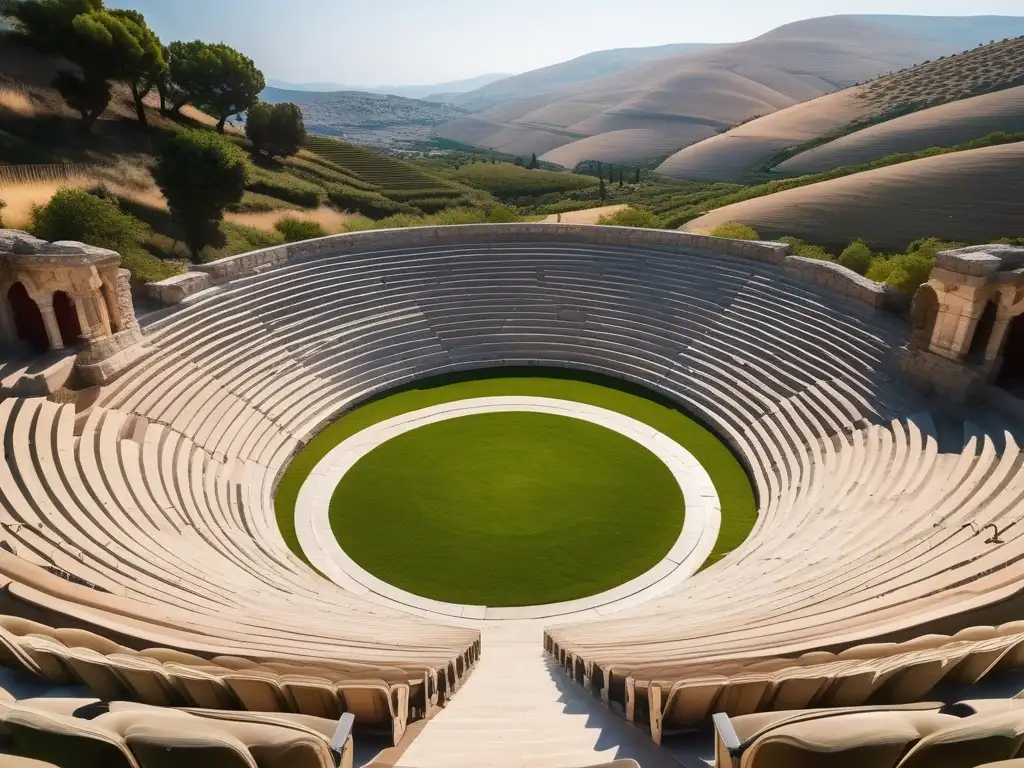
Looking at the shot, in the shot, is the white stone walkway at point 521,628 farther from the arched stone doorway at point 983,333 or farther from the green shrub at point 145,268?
the green shrub at point 145,268

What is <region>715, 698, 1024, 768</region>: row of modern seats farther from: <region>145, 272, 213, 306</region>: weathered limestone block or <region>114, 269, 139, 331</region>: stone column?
<region>145, 272, 213, 306</region>: weathered limestone block

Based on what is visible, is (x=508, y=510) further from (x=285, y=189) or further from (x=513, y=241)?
(x=285, y=189)

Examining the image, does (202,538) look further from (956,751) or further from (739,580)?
(956,751)

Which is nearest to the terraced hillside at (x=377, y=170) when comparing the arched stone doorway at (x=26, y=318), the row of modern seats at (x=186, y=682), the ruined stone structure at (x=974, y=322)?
the arched stone doorway at (x=26, y=318)

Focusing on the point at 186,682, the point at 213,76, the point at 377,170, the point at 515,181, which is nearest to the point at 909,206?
the point at 186,682

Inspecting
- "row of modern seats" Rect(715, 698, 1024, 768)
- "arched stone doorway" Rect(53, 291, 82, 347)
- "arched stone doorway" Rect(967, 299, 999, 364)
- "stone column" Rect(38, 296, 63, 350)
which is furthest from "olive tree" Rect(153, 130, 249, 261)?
"row of modern seats" Rect(715, 698, 1024, 768)

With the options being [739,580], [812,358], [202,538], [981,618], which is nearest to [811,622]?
[981,618]
